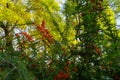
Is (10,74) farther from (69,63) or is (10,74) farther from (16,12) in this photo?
(16,12)

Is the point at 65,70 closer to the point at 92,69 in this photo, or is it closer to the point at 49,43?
the point at 92,69

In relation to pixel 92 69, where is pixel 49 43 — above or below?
above

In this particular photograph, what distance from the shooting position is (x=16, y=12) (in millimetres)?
17781

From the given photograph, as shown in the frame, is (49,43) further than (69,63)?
Yes

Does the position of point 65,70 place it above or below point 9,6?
below

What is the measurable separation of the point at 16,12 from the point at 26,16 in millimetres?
797

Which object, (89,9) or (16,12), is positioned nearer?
→ (89,9)

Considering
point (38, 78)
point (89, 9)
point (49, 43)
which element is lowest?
point (38, 78)

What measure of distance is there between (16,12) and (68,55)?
14.3m

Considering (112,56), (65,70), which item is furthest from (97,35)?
(65,70)

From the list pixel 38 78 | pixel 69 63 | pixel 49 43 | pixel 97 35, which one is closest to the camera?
pixel 38 78

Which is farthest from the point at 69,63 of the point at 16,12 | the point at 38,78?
the point at 16,12

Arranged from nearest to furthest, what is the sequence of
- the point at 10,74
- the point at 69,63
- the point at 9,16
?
the point at 10,74
the point at 69,63
the point at 9,16

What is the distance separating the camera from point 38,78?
3.29 meters
